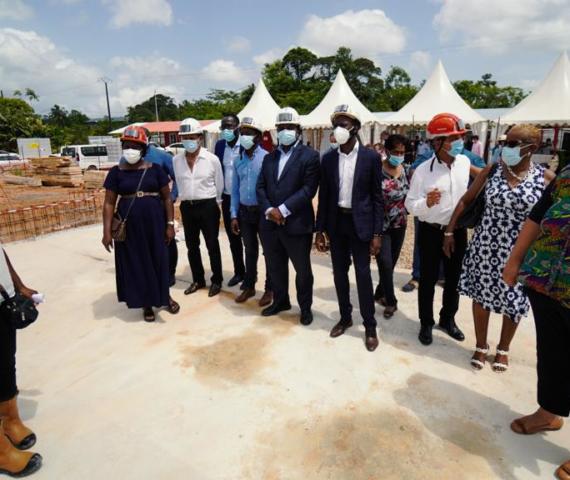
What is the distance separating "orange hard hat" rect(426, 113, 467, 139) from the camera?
299 cm

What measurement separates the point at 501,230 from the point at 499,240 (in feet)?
0.23

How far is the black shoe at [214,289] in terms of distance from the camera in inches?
176

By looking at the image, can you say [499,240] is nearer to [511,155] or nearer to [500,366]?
[511,155]

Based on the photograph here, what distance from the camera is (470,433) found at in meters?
2.34

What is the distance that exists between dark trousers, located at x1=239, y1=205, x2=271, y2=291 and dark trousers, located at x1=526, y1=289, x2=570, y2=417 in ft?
7.98

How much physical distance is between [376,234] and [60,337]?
294 centimetres

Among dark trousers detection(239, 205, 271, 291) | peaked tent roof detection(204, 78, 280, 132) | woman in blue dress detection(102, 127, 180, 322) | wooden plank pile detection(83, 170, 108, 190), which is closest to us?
woman in blue dress detection(102, 127, 180, 322)

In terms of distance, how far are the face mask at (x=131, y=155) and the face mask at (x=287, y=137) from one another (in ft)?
4.17

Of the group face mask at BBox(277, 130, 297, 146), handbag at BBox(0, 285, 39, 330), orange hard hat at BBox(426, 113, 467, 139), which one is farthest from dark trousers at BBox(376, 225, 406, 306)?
handbag at BBox(0, 285, 39, 330)

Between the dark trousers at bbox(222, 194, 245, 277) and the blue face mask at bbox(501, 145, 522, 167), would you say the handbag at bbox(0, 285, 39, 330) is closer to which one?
the dark trousers at bbox(222, 194, 245, 277)

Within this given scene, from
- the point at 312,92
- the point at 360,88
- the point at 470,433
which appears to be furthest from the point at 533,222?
the point at 360,88

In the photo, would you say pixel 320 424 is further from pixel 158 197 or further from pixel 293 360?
pixel 158 197

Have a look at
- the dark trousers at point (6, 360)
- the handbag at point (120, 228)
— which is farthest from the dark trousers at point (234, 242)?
the dark trousers at point (6, 360)

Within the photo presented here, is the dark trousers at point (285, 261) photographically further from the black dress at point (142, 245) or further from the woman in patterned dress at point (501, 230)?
the woman in patterned dress at point (501, 230)
